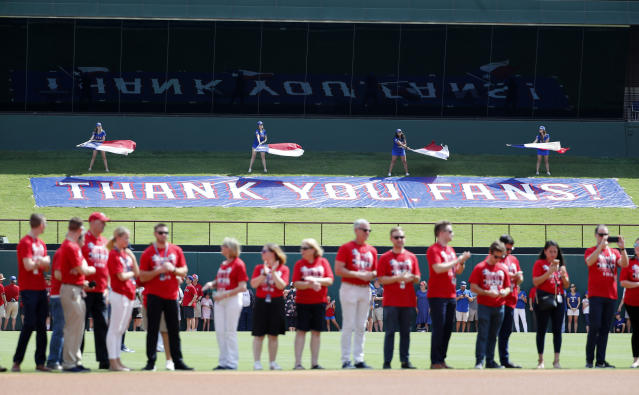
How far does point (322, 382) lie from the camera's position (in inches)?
452

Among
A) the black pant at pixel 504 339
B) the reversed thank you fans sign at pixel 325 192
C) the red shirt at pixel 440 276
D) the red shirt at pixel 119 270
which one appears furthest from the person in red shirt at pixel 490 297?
the reversed thank you fans sign at pixel 325 192

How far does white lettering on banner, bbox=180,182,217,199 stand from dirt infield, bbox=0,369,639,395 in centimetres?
1750

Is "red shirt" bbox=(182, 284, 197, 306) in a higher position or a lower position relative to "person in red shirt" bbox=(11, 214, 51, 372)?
lower

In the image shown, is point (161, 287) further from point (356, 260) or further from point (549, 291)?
point (549, 291)

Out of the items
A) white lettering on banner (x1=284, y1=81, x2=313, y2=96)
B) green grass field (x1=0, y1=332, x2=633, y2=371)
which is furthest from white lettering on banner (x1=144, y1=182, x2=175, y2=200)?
green grass field (x1=0, y1=332, x2=633, y2=371)

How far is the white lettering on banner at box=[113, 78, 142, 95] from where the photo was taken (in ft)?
108

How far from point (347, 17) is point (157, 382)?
2309cm

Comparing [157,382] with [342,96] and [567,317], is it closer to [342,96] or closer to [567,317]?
[567,317]

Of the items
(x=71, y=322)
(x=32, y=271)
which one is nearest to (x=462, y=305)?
(x=71, y=322)

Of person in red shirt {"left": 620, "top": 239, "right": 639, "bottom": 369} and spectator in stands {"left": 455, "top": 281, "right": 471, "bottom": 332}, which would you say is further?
spectator in stands {"left": 455, "top": 281, "right": 471, "bottom": 332}

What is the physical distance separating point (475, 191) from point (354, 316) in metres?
17.8

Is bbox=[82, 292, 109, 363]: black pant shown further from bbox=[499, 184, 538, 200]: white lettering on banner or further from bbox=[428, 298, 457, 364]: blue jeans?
bbox=[499, 184, 538, 200]: white lettering on banner

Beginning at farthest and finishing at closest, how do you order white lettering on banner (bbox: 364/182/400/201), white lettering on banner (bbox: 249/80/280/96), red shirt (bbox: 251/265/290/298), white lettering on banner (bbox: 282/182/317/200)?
1. white lettering on banner (bbox: 249/80/280/96)
2. white lettering on banner (bbox: 282/182/317/200)
3. white lettering on banner (bbox: 364/182/400/201)
4. red shirt (bbox: 251/265/290/298)

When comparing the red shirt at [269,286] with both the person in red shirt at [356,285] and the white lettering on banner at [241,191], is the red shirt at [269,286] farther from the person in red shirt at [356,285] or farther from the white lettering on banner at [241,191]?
the white lettering on banner at [241,191]
